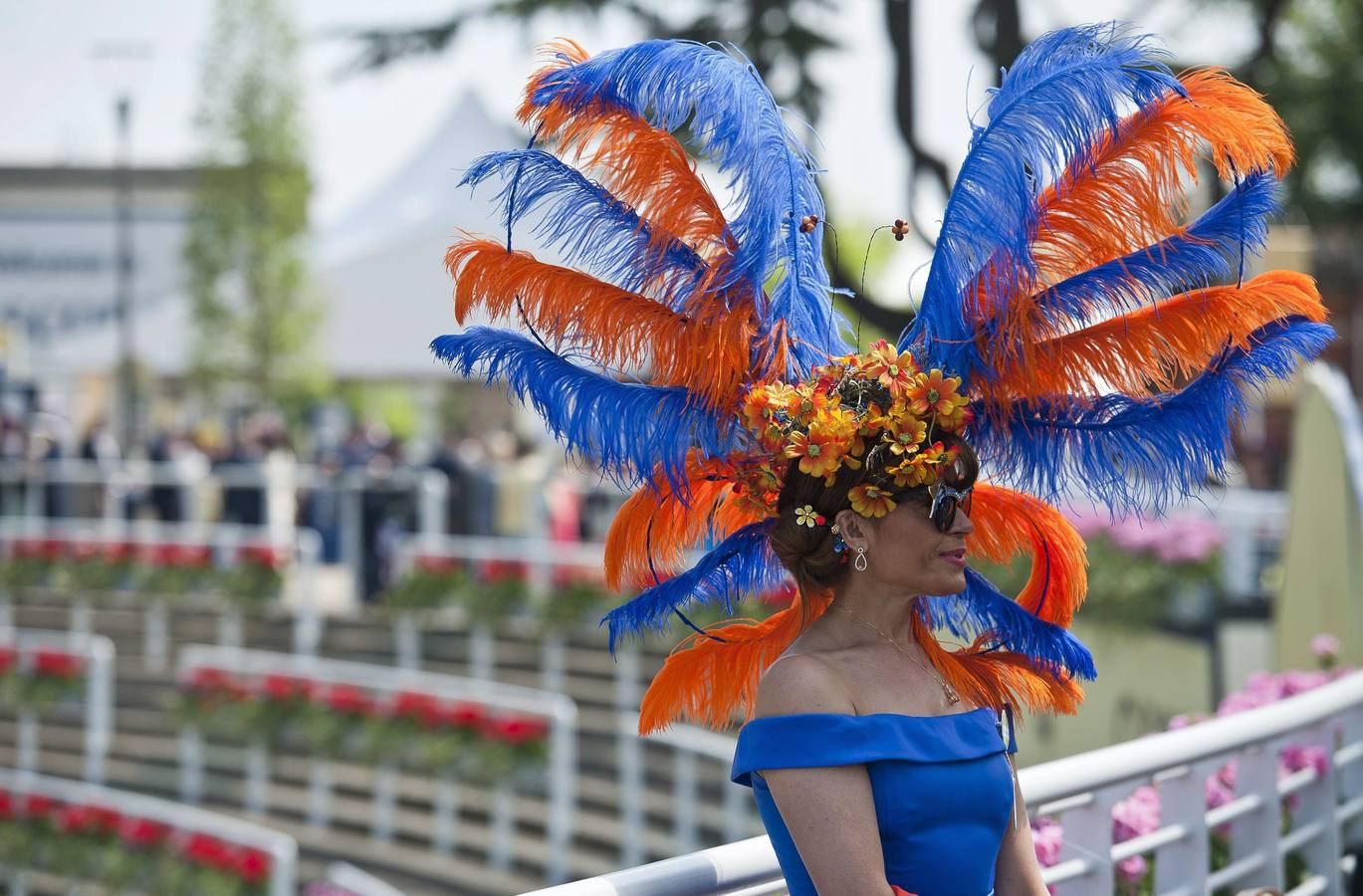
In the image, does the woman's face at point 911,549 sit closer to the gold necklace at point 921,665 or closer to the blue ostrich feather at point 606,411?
the gold necklace at point 921,665

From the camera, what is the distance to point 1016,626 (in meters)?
2.55

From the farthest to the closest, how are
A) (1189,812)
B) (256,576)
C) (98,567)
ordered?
(98,567), (256,576), (1189,812)

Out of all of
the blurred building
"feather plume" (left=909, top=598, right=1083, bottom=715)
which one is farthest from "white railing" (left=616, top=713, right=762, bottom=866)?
"feather plume" (left=909, top=598, right=1083, bottom=715)

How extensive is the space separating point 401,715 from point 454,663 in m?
1.74

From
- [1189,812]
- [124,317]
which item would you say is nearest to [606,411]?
[1189,812]

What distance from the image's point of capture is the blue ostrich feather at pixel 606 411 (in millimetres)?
2293

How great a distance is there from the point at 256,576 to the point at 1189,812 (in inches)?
435

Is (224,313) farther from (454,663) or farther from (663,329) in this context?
(663,329)

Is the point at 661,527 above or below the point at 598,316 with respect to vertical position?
below

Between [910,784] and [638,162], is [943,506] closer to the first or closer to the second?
[910,784]

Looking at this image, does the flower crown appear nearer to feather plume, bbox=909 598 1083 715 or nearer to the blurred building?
feather plume, bbox=909 598 1083 715

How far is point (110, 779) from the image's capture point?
13.0 metres

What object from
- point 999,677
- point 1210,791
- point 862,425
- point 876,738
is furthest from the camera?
point 1210,791

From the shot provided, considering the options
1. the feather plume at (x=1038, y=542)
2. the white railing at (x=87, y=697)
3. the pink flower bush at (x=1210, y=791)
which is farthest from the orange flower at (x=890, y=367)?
the white railing at (x=87, y=697)
